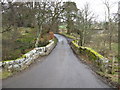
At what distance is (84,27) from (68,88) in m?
12.7

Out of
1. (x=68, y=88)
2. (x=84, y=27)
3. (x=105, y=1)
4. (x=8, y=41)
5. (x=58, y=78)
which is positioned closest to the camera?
(x=68, y=88)

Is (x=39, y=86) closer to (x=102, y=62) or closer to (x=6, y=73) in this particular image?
(x=6, y=73)

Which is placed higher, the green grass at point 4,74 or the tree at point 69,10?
the tree at point 69,10

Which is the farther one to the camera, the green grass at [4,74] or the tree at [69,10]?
the tree at [69,10]

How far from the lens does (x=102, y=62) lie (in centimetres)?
718

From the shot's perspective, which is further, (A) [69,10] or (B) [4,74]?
(A) [69,10]

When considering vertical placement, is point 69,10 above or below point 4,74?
above

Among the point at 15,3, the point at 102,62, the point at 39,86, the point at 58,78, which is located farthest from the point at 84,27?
the point at 39,86

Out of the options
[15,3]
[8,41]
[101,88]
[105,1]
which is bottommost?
[101,88]

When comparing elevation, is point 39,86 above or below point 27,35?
below

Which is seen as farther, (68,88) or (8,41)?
(8,41)

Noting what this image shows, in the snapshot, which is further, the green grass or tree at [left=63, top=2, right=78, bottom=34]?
tree at [left=63, top=2, right=78, bottom=34]

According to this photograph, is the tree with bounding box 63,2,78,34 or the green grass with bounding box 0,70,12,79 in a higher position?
the tree with bounding box 63,2,78,34

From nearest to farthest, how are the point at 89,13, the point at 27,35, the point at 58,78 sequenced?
the point at 58,78 < the point at 89,13 < the point at 27,35
